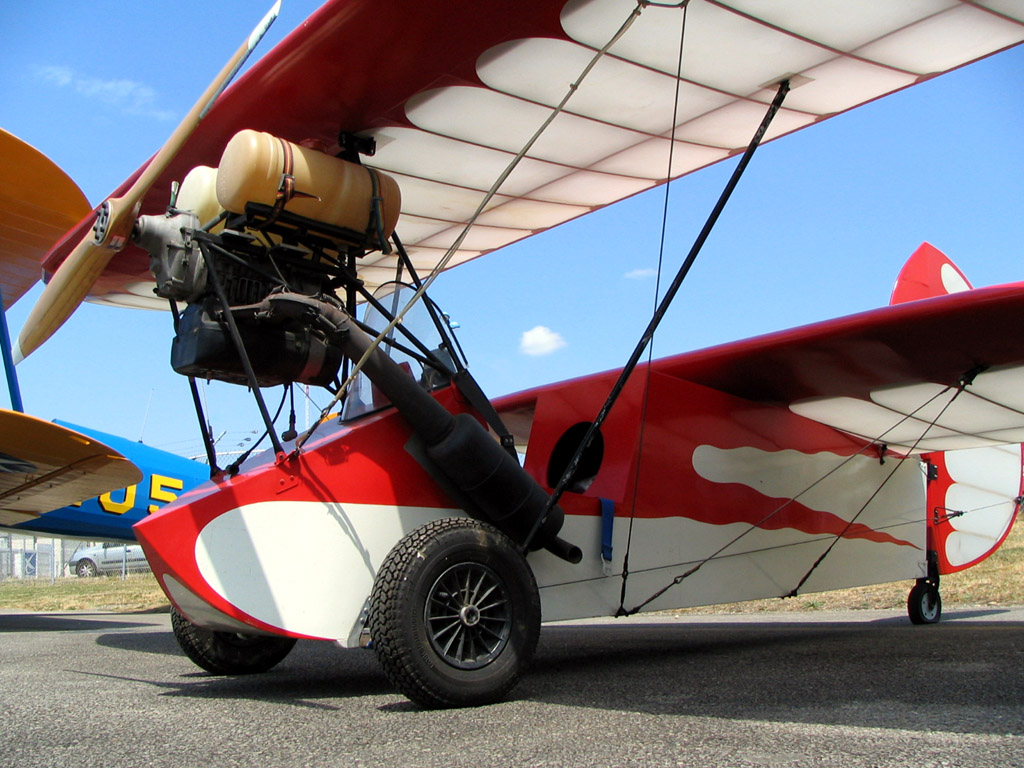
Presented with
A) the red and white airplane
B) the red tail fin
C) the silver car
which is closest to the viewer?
the red and white airplane

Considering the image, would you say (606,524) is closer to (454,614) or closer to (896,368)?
(454,614)

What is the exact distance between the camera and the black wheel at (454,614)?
3807 millimetres

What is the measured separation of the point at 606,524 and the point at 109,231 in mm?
3376

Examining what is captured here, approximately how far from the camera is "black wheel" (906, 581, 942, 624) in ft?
27.5

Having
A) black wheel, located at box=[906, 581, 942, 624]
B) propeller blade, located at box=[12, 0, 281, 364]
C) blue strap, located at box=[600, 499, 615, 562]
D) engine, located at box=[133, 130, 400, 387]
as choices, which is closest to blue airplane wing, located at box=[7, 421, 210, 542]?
propeller blade, located at box=[12, 0, 281, 364]

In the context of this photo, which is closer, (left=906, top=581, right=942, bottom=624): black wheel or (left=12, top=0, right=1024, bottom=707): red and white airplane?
(left=12, top=0, right=1024, bottom=707): red and white airplane

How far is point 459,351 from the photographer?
16.8 ft

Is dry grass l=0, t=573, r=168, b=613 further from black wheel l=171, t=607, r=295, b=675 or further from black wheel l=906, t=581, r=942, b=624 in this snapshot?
black wheel l=906, t=581, r=942, b=624

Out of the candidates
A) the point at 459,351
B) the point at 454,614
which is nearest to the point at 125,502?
the point at 459,351

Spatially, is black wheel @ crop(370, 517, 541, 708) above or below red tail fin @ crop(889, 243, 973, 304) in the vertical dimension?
below

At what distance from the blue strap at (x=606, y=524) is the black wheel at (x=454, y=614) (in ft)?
3.76

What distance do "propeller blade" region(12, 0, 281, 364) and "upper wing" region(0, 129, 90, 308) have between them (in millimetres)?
4568

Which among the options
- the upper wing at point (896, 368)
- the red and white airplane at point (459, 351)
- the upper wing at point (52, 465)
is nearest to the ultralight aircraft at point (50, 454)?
the upper wing at point (52, 465)

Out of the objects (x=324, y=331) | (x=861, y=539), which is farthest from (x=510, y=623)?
(x=861, y=539)
